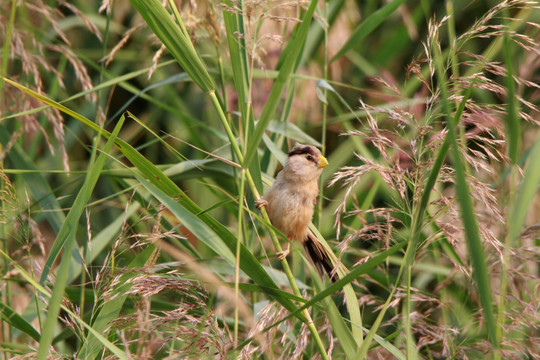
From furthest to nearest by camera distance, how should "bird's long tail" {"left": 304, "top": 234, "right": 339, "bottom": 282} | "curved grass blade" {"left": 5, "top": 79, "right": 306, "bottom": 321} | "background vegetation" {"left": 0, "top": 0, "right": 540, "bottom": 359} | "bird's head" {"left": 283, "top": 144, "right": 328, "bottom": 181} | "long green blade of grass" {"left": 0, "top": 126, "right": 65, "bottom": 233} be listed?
1. "bird's head" {"left": 283, "top": 144, "right": 328, "bottom": 181}
2. "bird's long tail" {"left": 304, "top": 234, "right": 339, "bottom": 282}
3. "long green blade of grass" {"left": 0, "top": 126, "right": 65, "bottom": 233}
4. "curved grass blade" {"left": 5, "top": 79, "right": 306, "bottom": 321}
5. "background vegetation" {"left": 0, "top": 0, "right": 540, "bottom": 359}

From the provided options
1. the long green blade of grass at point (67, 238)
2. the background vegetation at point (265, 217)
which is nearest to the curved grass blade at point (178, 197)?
the background vegetation at point (265, 217)

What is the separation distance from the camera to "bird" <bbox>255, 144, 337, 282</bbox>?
247cm

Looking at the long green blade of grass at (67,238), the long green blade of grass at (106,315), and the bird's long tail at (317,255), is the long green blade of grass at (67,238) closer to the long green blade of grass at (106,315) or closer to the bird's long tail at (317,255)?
the long green blade of grass at (106,315)

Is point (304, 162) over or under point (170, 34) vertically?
under

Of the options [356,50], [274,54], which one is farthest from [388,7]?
[356,50]

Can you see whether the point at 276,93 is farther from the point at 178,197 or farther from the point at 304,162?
the point at 304,162

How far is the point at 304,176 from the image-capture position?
2.58 metres

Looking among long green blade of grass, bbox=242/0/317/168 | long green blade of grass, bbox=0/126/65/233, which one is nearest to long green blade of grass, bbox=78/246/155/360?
long green blade of grass, bbox=242/0/317/168

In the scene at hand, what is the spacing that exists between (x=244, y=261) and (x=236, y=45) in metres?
0.62

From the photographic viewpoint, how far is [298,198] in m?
2.53

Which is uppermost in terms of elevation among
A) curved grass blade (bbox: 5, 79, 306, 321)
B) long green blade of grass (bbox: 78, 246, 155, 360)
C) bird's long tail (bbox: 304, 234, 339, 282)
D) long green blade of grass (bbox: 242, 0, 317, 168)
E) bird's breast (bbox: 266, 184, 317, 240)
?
long green blade of grass (bbox: 242, 0, 317, 168)

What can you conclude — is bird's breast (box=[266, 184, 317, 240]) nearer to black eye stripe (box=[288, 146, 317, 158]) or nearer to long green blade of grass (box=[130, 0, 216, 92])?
black eye stripe (box=[288, 146, 317, 158])

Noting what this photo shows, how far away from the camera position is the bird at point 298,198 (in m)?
2.47

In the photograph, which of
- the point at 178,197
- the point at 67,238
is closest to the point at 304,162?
the point at 178,197
